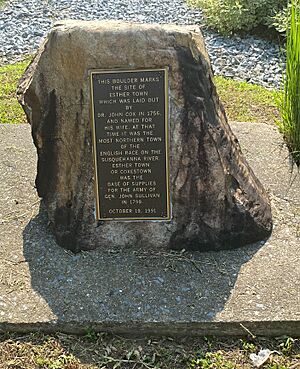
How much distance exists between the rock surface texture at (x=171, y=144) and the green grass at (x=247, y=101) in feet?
7.16

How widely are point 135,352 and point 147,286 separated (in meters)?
0.39

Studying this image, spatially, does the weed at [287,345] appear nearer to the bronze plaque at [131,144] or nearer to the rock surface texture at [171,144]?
the rock surface texture at [171,144]

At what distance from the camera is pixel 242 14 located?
8508mm

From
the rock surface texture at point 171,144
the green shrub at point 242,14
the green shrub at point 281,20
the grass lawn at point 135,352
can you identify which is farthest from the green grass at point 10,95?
the green shrub at point 281,20

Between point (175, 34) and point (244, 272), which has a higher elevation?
point (175, 34)

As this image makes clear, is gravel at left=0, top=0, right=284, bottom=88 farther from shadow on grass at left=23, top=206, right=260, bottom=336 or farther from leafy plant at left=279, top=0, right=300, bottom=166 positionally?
shadow on grass at left=23, top=206, right=260, bottom=336

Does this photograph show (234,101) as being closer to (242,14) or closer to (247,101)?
(247,101)

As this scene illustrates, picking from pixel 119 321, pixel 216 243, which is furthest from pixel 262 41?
pixel 119 321

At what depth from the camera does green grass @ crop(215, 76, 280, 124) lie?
579 cm

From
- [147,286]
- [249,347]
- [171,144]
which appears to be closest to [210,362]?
[249,347]

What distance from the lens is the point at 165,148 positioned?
3.39m

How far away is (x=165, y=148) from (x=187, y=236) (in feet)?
1.79

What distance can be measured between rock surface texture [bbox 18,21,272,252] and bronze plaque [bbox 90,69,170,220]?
46 mm

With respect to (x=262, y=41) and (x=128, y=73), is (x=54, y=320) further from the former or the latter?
(x=262, y=41)
